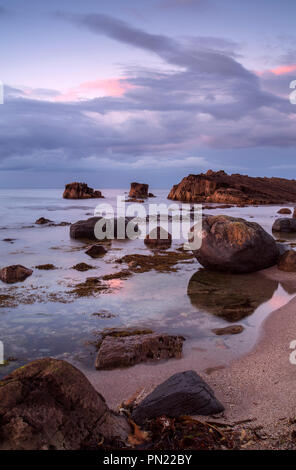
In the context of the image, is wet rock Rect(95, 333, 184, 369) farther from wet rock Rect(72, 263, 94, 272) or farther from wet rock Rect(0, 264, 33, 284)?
wet rock Rect(72, 263, 94, 272)

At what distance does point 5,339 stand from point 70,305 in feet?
5.68

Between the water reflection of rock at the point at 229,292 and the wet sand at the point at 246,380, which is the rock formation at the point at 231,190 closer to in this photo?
the water reflection of rock at the point at 229,292

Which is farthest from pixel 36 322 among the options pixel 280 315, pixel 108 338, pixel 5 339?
pixel 280 315

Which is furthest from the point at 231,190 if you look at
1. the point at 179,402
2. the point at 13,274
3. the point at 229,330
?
the point at 179,402

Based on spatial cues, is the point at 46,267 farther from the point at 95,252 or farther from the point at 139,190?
the point at 139,190

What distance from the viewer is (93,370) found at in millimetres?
4676

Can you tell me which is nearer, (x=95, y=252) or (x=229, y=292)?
(x=229, y=292)

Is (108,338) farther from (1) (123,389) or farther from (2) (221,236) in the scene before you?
(2) (221,236)

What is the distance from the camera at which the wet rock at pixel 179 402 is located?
10.7ft

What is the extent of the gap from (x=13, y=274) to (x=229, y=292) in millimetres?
5280

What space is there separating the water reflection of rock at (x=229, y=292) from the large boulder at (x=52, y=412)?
3938mm

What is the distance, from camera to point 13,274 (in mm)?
8961

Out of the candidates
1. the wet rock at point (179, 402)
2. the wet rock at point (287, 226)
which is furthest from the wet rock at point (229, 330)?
the wet rock at point (287, 226)
